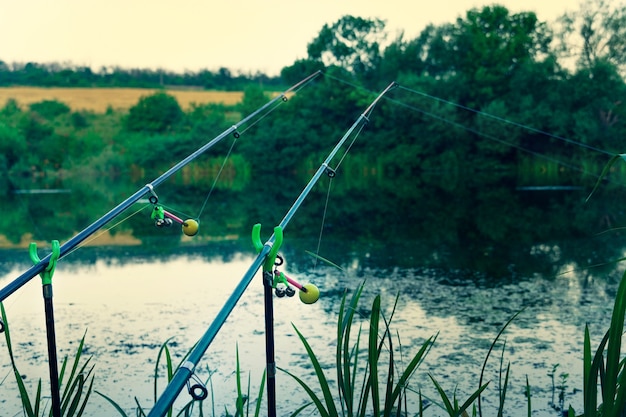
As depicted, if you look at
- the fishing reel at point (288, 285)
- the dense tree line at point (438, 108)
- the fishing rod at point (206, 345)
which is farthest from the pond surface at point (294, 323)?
the dense tree line at point (438, 108)

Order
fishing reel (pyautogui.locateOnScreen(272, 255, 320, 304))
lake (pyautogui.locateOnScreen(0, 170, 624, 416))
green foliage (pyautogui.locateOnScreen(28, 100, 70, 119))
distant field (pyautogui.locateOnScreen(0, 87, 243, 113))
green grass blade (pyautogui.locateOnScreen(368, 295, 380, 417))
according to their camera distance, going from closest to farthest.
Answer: fishing reel (pyautogui.locateOnScreen(272, 255, 320, 304)) → green grass blade (pyautogui.locateOnScreen(368, 295, 380, 417)) → lake (pyautogui.locateOnScreen(0, 170, 624, 416)) → green foliage (pyautogui.locateOnScreen(28, 100, 70, 119)) → distant field (pyautogui.locateOnScreen(0, 87, 243, 113))

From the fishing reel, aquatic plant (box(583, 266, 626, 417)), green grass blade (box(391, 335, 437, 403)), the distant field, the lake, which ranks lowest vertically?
the lake

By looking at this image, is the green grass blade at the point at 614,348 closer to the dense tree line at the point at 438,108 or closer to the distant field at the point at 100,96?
the dense tree line at the point at 438,108

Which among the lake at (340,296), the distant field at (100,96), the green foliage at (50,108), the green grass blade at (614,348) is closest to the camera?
the green grass blade at (614,348)

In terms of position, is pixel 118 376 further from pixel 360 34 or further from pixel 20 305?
pixel 360 34

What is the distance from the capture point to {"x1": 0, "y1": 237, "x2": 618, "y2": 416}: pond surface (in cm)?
477

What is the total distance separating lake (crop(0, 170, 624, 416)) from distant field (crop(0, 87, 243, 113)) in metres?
33.0

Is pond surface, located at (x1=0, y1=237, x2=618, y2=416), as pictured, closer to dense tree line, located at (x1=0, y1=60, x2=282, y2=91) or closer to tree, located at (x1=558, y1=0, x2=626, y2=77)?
tree, located at (x1=558, y1=0, x2=626, y2=77)

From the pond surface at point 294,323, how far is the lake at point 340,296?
0.02 m

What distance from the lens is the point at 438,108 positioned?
1214 inches

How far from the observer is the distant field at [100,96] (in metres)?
46.3

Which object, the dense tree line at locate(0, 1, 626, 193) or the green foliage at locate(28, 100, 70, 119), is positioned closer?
the dense tree line at locate(0, 1, 626, 193)

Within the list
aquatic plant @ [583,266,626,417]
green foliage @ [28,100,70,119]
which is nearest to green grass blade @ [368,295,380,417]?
aquatic plant @ [583,266,626,417]

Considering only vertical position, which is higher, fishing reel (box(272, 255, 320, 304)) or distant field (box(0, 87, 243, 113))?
distant field (box(0, 87, 243, 113))
